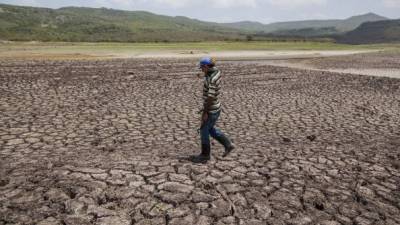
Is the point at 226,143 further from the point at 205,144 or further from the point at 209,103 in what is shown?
the point at 209,103

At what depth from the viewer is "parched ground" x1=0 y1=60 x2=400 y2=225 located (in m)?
5.12

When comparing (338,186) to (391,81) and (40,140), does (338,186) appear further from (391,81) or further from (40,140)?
(391,81)

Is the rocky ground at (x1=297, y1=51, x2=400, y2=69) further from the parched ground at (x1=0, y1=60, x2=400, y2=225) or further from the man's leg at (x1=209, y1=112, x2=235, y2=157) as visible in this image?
the man's leg at (x1=209, y1=112, x2=235, y2=157)

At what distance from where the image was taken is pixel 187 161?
6.99 metres

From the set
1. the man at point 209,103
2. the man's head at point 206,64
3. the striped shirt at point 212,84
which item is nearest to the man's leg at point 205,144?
the man at point 209,103

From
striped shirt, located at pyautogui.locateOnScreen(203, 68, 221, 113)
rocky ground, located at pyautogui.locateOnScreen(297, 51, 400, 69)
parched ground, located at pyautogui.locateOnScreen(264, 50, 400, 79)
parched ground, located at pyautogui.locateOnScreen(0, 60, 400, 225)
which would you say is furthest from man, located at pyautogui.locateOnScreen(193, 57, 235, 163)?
rocky ground, located at pyautogui.locateOnScreen(297, 51, 400, 69)

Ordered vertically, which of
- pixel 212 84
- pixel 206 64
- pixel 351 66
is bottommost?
pixel 351 66

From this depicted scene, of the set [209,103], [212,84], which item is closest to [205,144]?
[209,103]

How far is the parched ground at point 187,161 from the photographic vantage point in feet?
16.8

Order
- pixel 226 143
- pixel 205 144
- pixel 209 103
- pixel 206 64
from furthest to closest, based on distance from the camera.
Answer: pixel 226 143 → pixel 205 144 → pixel 209 103 → pixel 206 64

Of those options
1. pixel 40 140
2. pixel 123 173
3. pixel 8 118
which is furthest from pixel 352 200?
pixel 8 118

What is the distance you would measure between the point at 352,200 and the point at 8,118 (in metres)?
8.90

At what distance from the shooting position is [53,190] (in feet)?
18.3

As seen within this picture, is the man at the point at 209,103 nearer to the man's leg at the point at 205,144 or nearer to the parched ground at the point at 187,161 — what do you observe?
the man's leg at the point at 205,144
